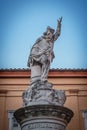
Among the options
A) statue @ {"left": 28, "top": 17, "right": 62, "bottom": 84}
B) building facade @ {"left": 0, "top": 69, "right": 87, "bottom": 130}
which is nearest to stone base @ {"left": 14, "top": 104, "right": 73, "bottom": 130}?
statue @ {"left": 28, "top": 17, "right": 62, "bottom": 84}

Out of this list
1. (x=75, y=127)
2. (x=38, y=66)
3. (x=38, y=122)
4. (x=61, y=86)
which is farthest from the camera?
(x=61, y=86)

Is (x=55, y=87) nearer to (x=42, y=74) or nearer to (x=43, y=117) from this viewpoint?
(x=42, y=74)

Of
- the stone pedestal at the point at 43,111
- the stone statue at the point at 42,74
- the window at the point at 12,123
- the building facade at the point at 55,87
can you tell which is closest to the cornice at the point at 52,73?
the building facade at the point at 55,87

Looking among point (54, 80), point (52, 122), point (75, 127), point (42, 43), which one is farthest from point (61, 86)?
point (52, 122)

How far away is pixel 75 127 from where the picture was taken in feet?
60.2

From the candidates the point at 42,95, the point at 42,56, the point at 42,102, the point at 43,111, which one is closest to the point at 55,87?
the point at 42,56

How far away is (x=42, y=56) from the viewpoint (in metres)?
9.68

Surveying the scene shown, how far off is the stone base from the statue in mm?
1010

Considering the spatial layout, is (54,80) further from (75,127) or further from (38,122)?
(38,122)

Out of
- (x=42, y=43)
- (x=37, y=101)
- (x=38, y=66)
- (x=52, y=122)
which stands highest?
(x=42, y=43)

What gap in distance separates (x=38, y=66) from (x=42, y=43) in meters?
0.74

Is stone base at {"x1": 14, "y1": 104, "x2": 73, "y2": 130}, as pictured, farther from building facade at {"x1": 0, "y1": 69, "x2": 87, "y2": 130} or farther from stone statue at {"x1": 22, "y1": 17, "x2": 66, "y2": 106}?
building facade at {"x1": 0, "y1": 69, "x2": 87, "y2": 130}

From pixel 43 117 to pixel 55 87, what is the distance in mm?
11139

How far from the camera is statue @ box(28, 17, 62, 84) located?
9602 mm
